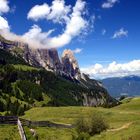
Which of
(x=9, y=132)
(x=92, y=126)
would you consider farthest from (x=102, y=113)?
(x=9, y=132)

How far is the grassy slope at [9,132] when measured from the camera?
5981 cm

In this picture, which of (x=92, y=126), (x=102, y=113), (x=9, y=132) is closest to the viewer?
(x=9, y=132)

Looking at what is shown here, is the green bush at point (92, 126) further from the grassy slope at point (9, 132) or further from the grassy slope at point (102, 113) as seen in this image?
the grassy slope at point (9, 132)

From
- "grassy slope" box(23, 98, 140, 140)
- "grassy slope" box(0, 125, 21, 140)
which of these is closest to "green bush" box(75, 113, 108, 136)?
"grassy slope" box(23, 98, 140, 140)

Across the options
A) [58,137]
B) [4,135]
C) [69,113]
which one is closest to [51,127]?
[58,137]

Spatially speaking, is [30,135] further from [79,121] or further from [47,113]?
[47,113]

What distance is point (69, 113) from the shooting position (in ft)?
586

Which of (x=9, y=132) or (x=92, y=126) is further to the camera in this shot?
(x=92, y=126)

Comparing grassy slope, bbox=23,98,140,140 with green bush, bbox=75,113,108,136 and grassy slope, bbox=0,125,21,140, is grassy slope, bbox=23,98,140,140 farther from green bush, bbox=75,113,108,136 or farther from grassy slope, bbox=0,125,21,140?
green bush, bbox=75,113,108,136

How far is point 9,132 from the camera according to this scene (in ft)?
207

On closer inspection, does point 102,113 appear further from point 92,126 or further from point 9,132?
point 9,132

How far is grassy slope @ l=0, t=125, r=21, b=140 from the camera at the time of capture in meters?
59.8

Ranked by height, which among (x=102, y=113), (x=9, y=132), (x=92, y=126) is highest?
(x=102, y=113)

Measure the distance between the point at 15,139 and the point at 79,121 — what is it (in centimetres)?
3215
